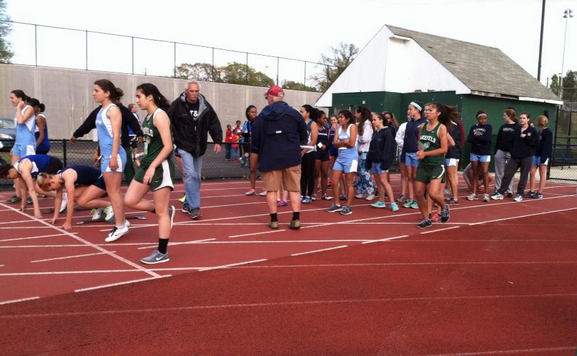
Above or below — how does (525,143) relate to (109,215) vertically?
above

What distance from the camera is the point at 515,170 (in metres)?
11.6

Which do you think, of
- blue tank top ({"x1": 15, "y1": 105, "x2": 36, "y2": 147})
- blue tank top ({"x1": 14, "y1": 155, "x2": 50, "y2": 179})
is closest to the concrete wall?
blue tank top ({"x1": 15, "y1": 105, "x2": 36, "y2": 147})

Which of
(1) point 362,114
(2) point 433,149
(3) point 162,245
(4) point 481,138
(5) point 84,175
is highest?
(1) point 362,114

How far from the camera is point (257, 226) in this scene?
26.0 ft

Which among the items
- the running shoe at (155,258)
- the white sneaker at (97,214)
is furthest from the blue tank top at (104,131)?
the running shoe at (155,258)

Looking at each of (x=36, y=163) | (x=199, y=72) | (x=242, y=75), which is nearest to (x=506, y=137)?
(x=36, y=163)

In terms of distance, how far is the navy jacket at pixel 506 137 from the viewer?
37.3 ft

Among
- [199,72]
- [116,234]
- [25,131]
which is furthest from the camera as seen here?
[199,72]

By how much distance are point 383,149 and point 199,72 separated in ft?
83.8

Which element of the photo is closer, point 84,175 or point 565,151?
point 84,175

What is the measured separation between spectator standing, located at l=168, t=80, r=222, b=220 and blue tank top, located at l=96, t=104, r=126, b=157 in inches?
58.6

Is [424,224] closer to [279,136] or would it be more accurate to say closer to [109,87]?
[279,136]

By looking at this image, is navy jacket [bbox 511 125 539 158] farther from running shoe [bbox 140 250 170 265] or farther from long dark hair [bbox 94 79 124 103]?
running shoe [bbox 140 250 170 265]

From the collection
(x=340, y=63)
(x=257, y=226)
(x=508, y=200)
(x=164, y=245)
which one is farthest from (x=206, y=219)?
(x=340, y=63)
